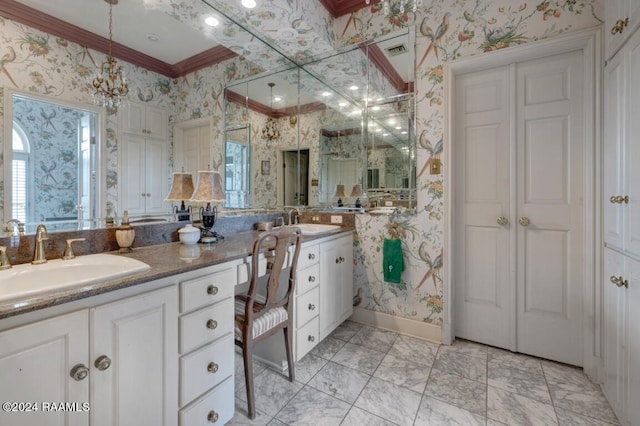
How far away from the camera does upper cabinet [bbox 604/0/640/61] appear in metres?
1.36

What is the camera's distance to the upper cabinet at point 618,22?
4.46ft

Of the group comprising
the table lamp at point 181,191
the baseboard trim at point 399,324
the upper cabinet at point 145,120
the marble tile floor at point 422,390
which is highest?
the upper cabinet at point 145,120

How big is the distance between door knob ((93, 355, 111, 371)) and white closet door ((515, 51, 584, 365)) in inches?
97.2

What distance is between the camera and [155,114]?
1.64 m

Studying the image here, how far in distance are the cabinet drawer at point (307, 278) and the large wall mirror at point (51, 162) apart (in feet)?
3.75

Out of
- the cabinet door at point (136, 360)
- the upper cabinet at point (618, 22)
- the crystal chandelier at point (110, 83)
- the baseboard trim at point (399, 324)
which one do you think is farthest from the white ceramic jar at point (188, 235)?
the upper cabinet at point (618, 22)

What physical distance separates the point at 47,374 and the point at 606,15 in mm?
3017

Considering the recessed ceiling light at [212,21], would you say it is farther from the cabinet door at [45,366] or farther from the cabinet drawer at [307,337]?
the cabinet drawer at [307,337]

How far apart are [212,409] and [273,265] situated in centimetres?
70

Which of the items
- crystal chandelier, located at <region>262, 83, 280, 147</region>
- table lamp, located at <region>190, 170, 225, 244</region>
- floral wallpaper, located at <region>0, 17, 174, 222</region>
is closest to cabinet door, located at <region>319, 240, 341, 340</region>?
table lamp, located at <region>190, 170, 225, 244</region>

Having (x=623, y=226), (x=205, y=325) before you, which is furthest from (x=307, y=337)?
(x=623, y=226)

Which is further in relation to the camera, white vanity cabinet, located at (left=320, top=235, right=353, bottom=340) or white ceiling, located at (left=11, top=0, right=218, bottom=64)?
white vanity cabinet, located at (left=320, top=235, right=353, bottom=340)

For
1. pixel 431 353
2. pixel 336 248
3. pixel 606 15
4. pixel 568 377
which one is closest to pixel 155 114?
pixel 336 248

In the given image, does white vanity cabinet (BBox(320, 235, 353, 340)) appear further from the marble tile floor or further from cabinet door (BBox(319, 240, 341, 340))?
the marble tile floor
